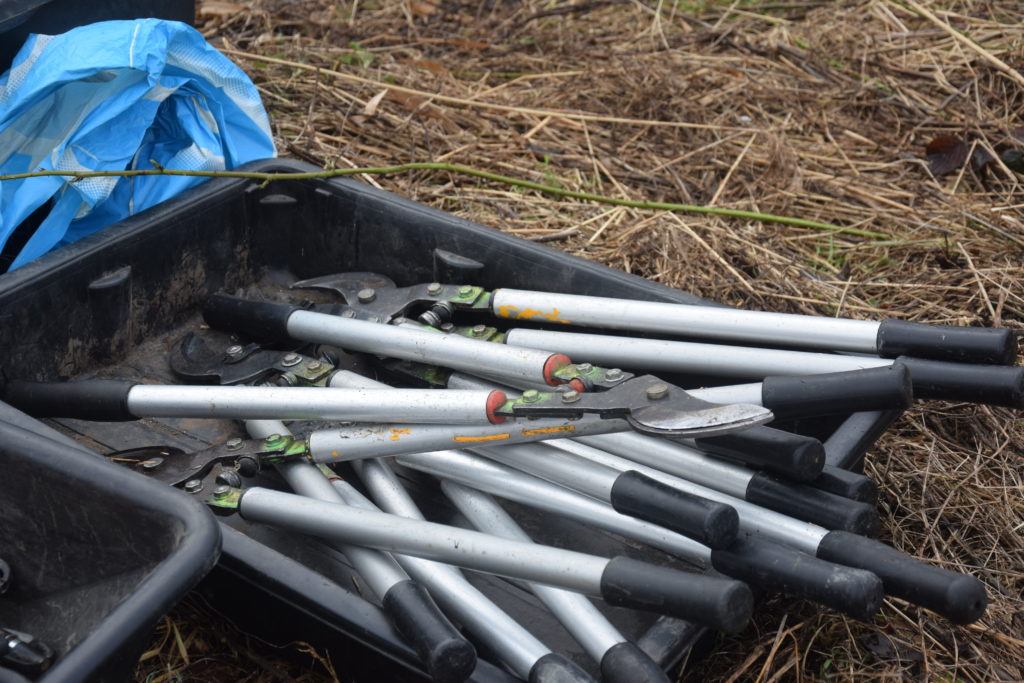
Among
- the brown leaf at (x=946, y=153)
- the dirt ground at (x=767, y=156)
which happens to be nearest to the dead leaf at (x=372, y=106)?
the dirt ground at (x=767, y=156)

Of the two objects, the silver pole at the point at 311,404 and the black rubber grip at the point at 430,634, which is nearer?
the black rubber grip at the point at 430,634

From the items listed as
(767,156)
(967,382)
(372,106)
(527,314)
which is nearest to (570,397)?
(527,314)

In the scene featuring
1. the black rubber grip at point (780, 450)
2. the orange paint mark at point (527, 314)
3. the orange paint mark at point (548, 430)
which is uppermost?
the black rubber grip at point (780, 450)

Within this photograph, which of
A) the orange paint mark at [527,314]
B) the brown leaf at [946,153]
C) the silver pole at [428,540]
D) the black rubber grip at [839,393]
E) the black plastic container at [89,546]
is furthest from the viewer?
the brown leaf at [946,153]

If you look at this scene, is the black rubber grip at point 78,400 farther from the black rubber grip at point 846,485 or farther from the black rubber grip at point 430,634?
the black rubber grip at point 846,485

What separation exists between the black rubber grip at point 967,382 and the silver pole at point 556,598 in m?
0.58

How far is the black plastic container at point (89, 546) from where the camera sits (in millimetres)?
1095

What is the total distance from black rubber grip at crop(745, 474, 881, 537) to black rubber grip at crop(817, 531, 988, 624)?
0.06m

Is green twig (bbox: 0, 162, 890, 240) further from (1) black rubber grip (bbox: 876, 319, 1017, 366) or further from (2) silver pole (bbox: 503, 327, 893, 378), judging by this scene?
(1) black rubber grip (bbox: 876, 319, 1017, 366)

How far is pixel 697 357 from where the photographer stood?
1.80m

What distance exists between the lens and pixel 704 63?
11.4 feet

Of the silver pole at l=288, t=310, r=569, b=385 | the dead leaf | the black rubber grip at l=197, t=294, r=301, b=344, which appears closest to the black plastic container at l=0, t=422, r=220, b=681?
the silver pole at l=288, t=310, r=569, b=385

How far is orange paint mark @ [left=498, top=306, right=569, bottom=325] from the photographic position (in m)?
1.94

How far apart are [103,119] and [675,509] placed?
1415 mm
